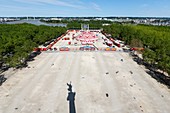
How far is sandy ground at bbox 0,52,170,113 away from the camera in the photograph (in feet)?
89.5

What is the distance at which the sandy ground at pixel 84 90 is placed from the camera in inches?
1073

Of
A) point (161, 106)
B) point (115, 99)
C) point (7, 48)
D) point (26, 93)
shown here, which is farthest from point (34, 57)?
point (161, 106)

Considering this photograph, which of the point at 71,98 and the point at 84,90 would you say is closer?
the point at 71,98

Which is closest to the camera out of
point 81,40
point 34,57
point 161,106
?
point 161,106

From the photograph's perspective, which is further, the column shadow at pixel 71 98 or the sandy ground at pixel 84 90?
the sandy ground at pixel 84 90

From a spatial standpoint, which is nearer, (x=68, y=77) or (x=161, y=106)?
(x=161, y=106)

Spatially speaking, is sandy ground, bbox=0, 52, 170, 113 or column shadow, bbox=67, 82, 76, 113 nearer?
column shadow, bbox=67, 82, 76, 113

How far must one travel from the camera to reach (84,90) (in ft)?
108

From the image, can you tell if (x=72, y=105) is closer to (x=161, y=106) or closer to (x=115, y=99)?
(x=115, y=99)

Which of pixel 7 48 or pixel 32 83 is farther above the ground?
pixel 7 48

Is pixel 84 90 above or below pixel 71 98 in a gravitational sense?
above

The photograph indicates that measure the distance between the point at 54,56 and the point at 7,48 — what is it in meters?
17.4

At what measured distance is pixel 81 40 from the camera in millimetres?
90562

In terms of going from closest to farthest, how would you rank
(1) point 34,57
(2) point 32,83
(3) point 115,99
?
(3) point 115,99 → (2) point 32,83 → (1) point 34,57
